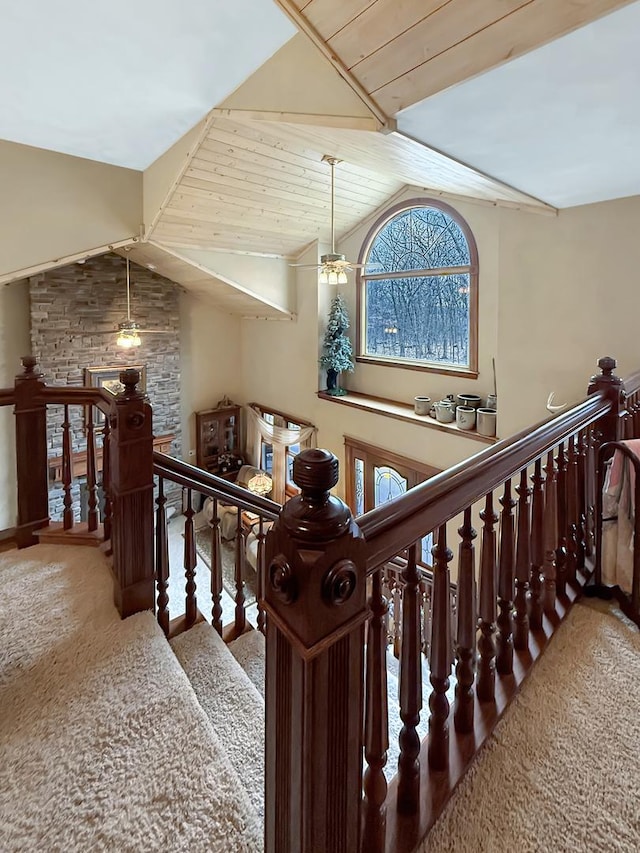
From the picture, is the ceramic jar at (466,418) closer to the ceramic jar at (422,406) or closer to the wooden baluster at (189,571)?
the ceramic jar at (422,406)

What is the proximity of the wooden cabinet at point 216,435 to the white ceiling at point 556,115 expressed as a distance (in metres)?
6.58

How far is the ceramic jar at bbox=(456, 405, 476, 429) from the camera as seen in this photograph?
4988 mm

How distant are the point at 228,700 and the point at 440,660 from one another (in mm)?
953

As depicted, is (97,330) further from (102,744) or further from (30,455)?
(102,744)

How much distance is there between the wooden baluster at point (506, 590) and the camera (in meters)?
1.37

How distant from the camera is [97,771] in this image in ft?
4.24

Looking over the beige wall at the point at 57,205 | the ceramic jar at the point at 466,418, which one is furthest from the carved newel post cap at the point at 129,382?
the ceramic jar at the point at 466,418

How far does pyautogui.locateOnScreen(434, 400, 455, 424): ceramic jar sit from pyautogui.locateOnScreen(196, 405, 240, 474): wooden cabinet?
4.55 m

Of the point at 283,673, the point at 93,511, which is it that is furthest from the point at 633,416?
the point at 93,511

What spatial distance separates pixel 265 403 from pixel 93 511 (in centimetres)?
571

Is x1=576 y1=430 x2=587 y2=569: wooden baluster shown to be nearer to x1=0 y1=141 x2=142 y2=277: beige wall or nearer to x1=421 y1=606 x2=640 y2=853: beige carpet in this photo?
x1=421 y1=606 x2=640 y2=853: beige carpet

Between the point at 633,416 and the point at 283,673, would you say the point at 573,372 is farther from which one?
the point at 283,673

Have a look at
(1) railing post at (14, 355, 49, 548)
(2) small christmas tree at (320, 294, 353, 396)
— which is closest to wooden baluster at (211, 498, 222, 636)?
(1) railing post at (14, 355, 49, 548)

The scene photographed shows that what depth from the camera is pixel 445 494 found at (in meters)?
1.01
